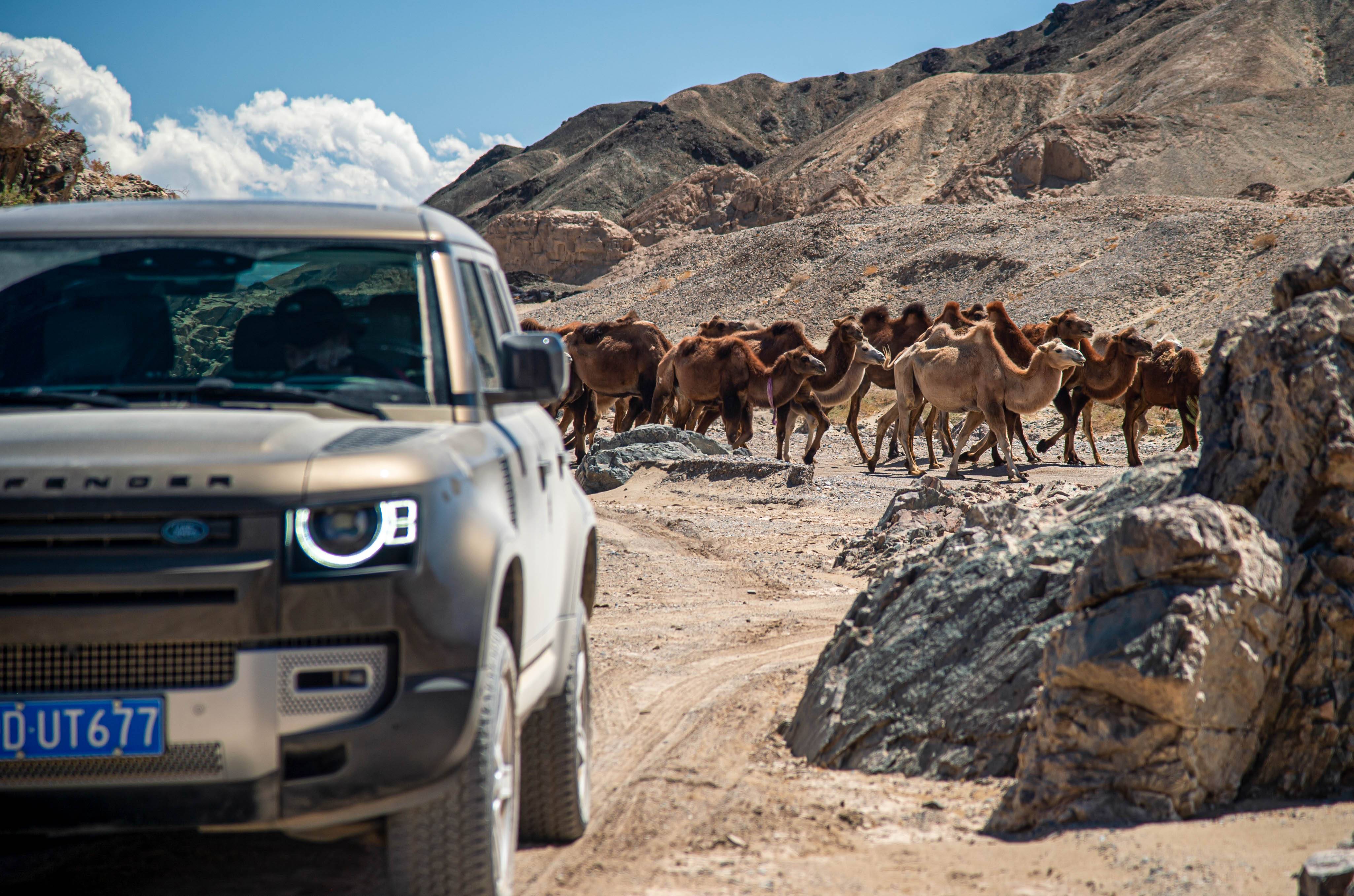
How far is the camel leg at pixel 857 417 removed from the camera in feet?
71.7

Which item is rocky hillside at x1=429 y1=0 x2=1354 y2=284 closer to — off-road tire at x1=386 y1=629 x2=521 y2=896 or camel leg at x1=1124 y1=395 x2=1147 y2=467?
camel leg at x1=1124 y1=395 x2=1147 y2=467

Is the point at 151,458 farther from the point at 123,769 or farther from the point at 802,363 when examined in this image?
the point at 802,363

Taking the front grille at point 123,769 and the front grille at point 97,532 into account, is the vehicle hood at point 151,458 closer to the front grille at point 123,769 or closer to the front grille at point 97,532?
the front grille at point 97,532

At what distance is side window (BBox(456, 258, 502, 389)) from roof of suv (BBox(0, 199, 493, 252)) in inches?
5.2

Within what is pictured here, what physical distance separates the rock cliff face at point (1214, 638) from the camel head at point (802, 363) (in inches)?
598

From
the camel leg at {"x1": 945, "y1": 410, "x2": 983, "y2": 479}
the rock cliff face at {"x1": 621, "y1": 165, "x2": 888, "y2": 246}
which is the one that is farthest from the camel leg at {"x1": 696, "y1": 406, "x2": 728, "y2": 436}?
the rock cliff face at {"x1": 621, "y1": 165, "x2": 888, "y2": 246}

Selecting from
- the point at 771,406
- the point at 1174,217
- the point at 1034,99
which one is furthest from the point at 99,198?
the point at 1034,99

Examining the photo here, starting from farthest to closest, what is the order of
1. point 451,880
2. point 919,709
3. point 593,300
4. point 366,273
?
point 593,300 < point 919,709 < point 366,273 < point 451,880

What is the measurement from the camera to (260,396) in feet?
11.2

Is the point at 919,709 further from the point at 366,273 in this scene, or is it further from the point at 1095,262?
the point at 1095,262

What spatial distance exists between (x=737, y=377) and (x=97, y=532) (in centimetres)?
1869

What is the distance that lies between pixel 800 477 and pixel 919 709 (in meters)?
11.1

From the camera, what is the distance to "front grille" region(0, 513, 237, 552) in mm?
2721

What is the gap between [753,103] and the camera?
5512 inches
